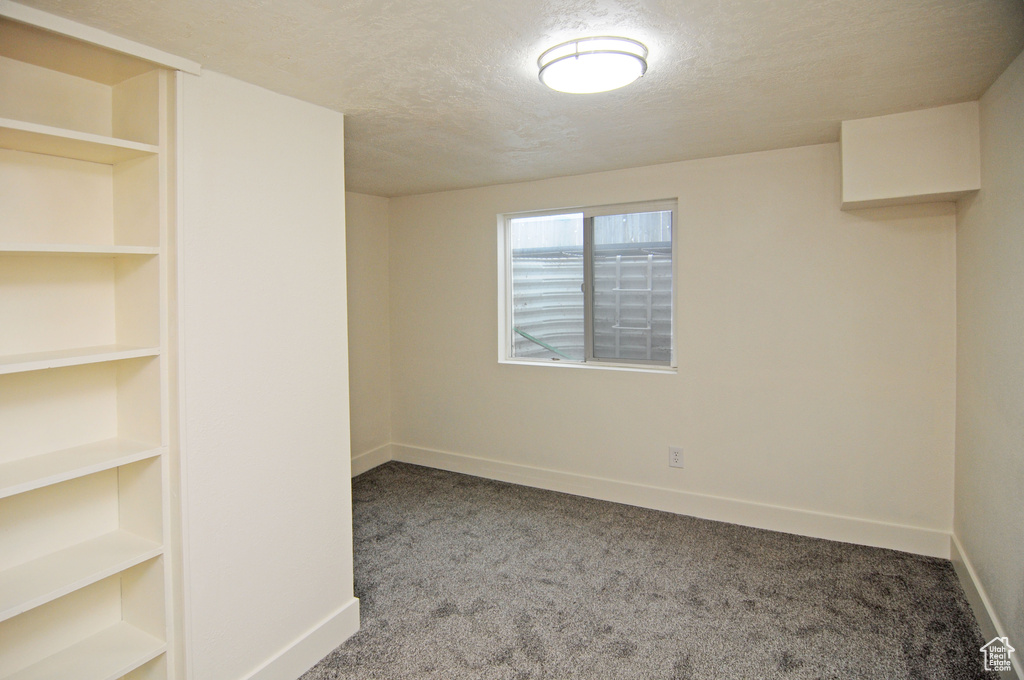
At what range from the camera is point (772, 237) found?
128 inches

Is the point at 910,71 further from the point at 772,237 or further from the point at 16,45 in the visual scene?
the point at 16,45

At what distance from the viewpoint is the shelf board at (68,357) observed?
1509 mm

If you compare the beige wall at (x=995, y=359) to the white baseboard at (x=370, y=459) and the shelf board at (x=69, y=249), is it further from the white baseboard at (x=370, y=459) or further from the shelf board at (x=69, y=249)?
the white baseboard at (x=370, y=459)

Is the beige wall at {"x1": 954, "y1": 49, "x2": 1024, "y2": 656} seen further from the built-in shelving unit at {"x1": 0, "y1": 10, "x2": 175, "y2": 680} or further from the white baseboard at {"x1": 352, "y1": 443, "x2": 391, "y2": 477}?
the white baseboard at {"x1": 352, "y1": 443, "x2": 391, "y2": 477}

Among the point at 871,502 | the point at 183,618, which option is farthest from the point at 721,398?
the point at 183,618

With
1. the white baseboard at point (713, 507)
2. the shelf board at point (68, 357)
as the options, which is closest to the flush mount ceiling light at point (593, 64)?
the shelf board at point (68, 357)

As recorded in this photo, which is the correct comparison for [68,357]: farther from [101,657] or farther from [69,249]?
[101,657]

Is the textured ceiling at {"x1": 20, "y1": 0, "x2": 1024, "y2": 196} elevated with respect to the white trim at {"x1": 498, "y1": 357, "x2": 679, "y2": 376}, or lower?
elevated

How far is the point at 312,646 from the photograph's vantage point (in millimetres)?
2234

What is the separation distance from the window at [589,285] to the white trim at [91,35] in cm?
261

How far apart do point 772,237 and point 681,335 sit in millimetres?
762

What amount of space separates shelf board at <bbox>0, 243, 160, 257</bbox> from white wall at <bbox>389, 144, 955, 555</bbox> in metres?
2.67

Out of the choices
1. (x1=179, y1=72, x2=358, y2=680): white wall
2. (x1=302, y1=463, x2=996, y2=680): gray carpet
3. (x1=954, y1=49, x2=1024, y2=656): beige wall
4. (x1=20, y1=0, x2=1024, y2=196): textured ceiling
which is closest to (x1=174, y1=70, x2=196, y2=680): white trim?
(x1=179, y1=72, x2=358, y2=680): white wall

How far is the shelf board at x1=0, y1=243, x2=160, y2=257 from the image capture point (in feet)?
4.81
